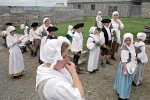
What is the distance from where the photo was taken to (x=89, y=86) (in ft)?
23.0

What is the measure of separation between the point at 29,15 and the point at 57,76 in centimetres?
1831

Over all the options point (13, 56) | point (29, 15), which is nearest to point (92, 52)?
point (13, 56)

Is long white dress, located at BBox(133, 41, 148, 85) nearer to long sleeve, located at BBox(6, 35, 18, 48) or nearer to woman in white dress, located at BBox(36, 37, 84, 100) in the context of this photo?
long sleeve, located at BBox(6, 35, 18, 48)

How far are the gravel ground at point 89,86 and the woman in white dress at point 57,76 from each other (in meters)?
3.67

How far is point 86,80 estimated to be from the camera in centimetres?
Result: 748

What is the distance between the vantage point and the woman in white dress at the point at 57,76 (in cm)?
242

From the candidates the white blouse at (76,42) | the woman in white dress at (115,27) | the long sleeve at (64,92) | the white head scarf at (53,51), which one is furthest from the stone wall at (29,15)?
the long sleeve at (64,92)

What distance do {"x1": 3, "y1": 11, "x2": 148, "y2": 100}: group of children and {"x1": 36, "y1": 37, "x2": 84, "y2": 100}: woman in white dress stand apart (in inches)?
119

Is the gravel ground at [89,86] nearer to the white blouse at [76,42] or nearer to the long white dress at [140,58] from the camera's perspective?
the long white dress at [140,58]

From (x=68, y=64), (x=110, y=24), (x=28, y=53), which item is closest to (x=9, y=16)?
(x=28, y=53)

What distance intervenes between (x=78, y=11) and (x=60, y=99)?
2406 cm

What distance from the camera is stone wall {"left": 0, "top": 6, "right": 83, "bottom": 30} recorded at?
1845cm

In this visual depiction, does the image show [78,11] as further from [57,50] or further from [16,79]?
[57,50]

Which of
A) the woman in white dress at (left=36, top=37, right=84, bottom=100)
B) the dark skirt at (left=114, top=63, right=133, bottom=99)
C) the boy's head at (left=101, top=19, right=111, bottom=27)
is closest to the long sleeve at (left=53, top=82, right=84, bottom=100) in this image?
the woman in white dress at (left=36, top=37, right=84, bottom=100)
